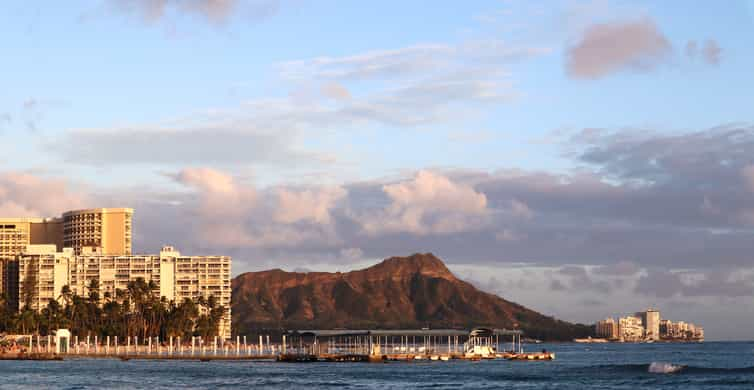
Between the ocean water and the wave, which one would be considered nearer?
the ocean water

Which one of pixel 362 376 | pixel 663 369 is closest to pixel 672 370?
pixel 663 369

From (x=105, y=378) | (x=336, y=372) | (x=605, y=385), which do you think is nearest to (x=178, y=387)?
(x=105, y=378)

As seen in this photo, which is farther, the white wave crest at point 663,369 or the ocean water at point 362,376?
the white wave crest at point 663,369

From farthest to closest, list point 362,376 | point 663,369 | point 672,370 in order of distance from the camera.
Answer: point 663,369 → point 672,370 → point 362,376

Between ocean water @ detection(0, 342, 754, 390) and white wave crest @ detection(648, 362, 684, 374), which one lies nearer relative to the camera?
ocean water @ detection(0, 342, 754, 390)

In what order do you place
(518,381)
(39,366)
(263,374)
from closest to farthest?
Answer: (518,381)
(263,374)
(39,366)

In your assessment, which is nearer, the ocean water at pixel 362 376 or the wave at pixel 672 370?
the ocean water at pixel 362 376

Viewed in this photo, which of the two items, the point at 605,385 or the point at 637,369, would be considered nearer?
the point at 605,385

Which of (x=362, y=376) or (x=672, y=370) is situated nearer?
(x=362, y=376)

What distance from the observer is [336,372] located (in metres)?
169

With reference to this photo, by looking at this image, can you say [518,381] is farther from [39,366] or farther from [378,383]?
[39,366]

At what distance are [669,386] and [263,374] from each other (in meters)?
54.5

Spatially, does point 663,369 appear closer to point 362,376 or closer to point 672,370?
point 672,370

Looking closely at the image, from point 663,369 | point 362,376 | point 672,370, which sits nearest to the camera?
point 362,376
